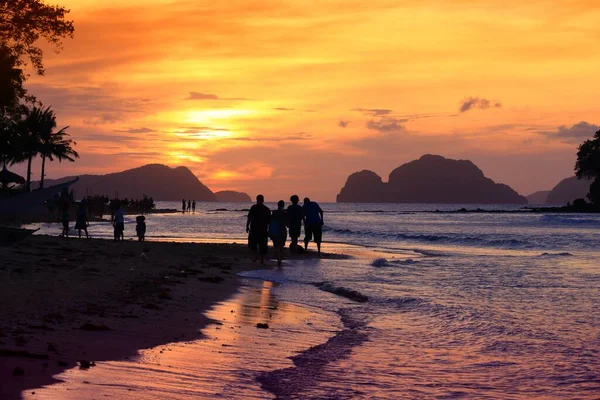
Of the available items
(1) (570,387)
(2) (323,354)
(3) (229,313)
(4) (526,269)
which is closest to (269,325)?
(3) (229,313)

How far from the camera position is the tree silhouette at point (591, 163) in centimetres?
13062

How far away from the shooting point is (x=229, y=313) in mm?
12008

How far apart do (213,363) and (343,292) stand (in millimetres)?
8387

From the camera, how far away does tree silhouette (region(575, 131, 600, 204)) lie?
13062 cm

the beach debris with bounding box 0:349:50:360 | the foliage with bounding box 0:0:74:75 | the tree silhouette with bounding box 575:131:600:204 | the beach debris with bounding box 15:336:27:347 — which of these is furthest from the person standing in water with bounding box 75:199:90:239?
the tree silhouette with bounding box 575:131:600:204

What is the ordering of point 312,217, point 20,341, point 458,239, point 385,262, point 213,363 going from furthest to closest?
point 458,239, point 312,217, point 385,262, point 213,363, point 20,341

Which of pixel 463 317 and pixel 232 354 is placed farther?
pixel 463 317

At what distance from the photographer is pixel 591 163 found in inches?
5197

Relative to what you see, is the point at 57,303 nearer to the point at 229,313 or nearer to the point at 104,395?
the point at 229,313

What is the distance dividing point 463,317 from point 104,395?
24.3ft

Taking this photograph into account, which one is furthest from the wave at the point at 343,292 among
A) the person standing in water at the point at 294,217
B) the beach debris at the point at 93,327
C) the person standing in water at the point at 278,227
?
the beach debris at the point at 93,327

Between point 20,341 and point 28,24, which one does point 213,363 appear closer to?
point 20,341

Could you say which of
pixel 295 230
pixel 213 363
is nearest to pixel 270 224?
pixel 295 230

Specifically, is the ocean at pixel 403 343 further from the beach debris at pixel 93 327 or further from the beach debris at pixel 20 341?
→ the beach debris at pixel 93 327
